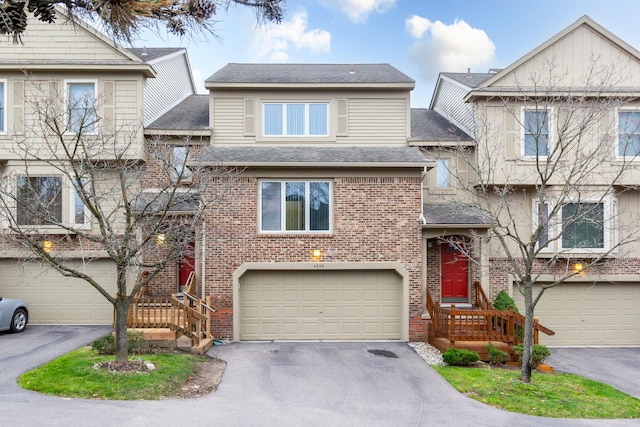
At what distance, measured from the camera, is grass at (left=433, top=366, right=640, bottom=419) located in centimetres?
798

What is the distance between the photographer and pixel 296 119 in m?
14.4

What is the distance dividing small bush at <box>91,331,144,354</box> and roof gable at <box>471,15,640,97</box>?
1232cm

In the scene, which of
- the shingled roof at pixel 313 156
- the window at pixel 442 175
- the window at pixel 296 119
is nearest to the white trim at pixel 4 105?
the shingled roof at pixel 313 156

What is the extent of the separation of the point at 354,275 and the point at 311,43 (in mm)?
11322

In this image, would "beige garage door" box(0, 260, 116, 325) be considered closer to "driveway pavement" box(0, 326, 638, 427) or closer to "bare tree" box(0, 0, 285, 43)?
"driveway pavement" box(0, 326, 638, 427)

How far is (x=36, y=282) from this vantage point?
14.2 meters

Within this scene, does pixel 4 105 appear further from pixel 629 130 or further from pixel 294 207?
pixel 629 130

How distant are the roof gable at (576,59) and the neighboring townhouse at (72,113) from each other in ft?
37.4

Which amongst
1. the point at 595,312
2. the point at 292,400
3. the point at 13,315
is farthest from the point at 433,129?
the point at 13,315

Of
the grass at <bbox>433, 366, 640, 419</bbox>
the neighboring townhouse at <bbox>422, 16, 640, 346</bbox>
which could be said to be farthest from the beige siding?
the grass at <bbox>433, 366, 640, 419</bbox>

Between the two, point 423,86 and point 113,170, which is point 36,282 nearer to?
point 113,170

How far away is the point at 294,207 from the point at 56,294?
8177mm

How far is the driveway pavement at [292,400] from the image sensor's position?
23.0 feet

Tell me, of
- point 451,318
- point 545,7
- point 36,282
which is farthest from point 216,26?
point 545,7
